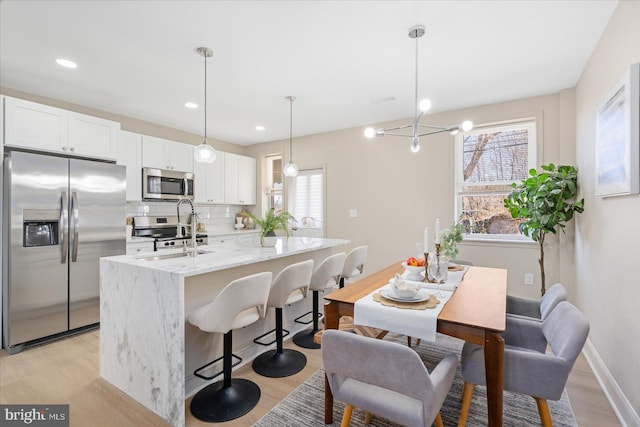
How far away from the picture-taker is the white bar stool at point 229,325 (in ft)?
5.94

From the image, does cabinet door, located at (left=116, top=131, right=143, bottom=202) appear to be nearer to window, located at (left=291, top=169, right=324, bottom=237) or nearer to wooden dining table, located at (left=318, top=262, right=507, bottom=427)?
window, located at (left=291, top=169, right=324, bottom=237)

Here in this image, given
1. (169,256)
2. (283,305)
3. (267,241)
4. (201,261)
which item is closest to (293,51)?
(267,241)

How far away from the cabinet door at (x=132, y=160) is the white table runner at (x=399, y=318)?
12.0ft

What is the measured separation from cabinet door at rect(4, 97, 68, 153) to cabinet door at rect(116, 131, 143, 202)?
75cm

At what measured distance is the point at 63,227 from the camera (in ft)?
9.94

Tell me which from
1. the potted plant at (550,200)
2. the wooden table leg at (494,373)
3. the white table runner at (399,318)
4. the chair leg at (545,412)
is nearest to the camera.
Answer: the wooden table leg at (494,373)

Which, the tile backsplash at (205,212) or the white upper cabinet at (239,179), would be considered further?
the white upper cabinet at (239,179)

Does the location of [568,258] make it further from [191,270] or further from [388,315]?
[191,270]

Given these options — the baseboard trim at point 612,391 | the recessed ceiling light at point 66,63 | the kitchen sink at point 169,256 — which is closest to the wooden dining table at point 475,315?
the baseboard trim at point 612,391

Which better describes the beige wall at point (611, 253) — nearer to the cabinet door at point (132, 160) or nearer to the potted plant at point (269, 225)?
the potted plant at point (269, 225)

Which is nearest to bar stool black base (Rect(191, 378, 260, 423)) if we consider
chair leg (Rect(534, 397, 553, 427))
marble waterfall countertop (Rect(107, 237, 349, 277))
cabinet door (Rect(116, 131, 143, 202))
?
marble waterfall countertop (Rect(107, 237, 349, 277))

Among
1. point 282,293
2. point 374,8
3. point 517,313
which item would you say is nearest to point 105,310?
point 282,293

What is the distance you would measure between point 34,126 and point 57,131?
0.60 ft

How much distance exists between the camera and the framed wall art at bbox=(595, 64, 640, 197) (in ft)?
5.40
